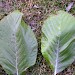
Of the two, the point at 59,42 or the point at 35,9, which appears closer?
the point at 59,42

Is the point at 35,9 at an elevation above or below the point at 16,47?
above

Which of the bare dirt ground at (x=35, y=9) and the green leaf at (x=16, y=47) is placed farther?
the bare dirt ground at (x=35, y=9)

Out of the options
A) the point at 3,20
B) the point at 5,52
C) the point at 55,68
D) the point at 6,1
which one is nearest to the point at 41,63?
the point at 55,68

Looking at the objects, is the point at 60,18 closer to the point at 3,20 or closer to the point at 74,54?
the point at 74,54

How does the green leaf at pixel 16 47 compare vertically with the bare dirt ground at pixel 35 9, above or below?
below

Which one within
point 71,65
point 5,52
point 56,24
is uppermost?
point 56,24
